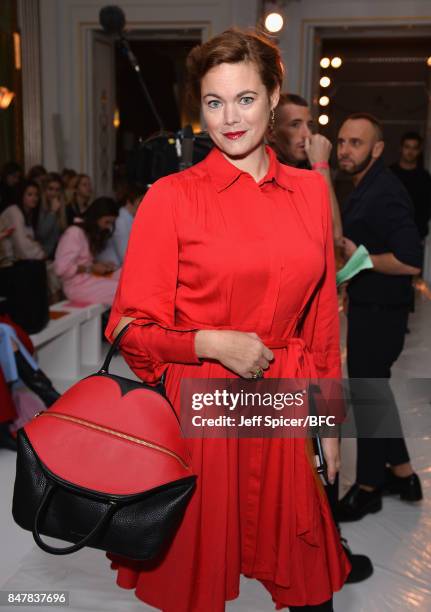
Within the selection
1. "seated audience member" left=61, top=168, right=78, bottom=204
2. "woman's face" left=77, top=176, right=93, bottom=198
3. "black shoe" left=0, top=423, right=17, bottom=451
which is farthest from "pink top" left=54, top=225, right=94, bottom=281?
"seated audience member" left=61, top=168, right=78, bottom=204

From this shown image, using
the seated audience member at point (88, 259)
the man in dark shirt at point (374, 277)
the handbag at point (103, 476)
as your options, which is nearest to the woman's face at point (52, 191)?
the seated audience member at point (88, 259)

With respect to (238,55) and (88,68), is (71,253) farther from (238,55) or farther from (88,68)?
(88,68)

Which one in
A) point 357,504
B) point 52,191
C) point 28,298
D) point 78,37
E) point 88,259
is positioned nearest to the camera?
point 357,504

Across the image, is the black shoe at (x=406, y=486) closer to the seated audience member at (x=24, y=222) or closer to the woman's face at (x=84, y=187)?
the seated audience member at (x=24, y=222)

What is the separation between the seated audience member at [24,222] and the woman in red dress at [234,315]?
16.7 feet

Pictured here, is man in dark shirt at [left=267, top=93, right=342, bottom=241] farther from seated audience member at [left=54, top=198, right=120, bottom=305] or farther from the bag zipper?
seated audience member at [left=54, top=198, right=120, bottom=305]

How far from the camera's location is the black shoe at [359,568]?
2254mm

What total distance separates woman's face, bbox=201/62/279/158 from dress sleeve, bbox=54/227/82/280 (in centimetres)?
407

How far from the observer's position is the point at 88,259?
18.0 feet

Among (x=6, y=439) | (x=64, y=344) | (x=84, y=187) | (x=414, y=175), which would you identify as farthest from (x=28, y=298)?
(x=414, y=175)

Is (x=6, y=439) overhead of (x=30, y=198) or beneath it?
beneath

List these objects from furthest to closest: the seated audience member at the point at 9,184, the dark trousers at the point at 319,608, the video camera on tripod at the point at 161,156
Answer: the seated audience member at the point at 9,184
the video camera on tripod at the point at 161,156
the dark trousers at the point at 319,608

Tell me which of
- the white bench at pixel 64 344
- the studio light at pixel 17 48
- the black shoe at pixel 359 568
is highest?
the studio light at pixel 17 48

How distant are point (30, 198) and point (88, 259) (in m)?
1.60
